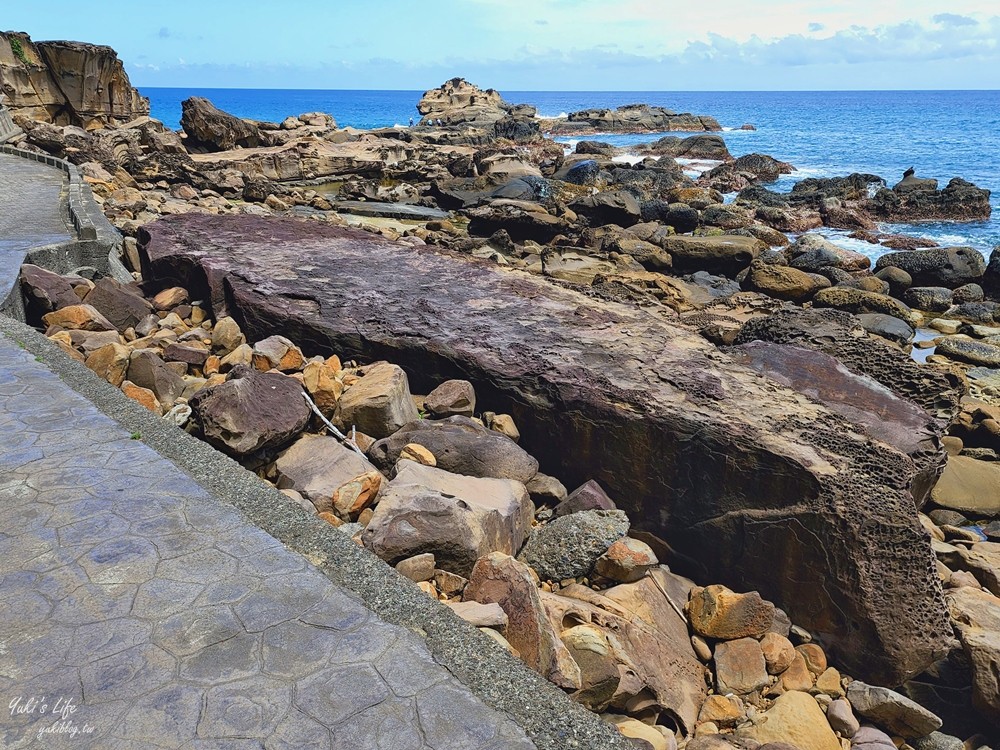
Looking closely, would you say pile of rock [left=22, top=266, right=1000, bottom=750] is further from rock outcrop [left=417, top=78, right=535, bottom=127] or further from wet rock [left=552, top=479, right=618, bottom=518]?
rock outcrop [left=417, top=78, right=535, bottom=127]

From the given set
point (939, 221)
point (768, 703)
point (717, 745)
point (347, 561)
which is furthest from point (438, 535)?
point (939, 221)

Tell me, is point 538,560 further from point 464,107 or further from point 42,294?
point 464,107

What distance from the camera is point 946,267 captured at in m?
13.4

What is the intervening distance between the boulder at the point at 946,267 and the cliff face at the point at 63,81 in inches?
1060

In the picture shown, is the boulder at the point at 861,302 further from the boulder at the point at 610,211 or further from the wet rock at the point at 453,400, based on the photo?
the wet rock at the point at 453,400

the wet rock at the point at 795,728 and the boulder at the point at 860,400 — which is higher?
the boulder at the point at 860,400

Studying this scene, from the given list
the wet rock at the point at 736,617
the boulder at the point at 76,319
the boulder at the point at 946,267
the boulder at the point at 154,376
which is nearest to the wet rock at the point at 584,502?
the wet rock at the point at 736,617

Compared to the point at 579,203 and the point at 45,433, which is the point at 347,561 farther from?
the point at 579,203

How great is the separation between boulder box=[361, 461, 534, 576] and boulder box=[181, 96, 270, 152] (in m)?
22.7

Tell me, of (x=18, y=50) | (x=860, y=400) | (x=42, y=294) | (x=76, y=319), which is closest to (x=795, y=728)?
(x=860, y=400)

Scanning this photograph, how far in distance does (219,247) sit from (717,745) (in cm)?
615

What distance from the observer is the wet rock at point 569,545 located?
3.79 meters

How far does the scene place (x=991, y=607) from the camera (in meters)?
4.14

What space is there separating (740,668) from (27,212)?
9829 mm
